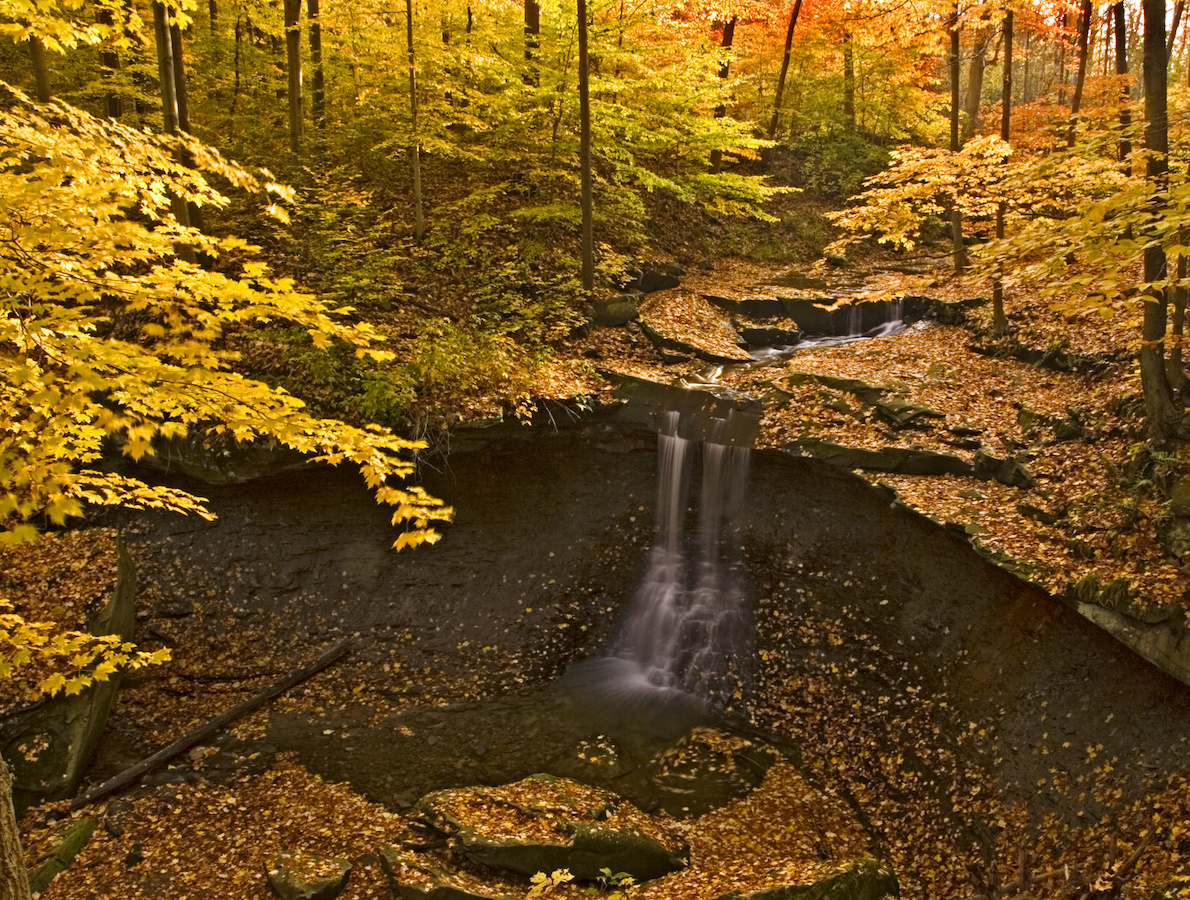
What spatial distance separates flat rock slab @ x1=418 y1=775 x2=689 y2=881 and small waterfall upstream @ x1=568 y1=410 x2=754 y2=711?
2569 mm

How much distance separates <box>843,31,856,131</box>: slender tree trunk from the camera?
23.4m

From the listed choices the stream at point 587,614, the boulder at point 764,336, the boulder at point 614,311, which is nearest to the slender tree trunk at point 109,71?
the stream at point 587,614

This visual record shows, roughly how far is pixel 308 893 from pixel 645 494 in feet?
24.8

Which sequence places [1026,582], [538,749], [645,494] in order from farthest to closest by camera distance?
[645,494] < [538,749] < [1026,582]

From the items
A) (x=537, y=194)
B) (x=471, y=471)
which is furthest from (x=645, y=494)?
(x=537, y=194)

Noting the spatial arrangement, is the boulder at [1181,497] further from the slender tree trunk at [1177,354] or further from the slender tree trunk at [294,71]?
the slender tree trunk at [294,71]

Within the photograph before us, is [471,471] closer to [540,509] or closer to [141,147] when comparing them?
[540,509]

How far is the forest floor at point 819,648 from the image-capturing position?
7.53 metres

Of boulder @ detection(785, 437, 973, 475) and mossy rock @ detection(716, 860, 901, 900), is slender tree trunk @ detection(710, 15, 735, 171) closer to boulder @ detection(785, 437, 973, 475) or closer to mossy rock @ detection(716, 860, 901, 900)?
boulder @ detection(785, 437, 973, 475)

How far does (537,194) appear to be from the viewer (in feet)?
54.6

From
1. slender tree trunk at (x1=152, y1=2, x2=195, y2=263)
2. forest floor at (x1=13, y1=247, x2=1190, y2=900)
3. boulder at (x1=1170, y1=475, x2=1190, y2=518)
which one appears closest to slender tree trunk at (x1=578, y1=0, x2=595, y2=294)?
forest floor at (x1=13, y1=247, x2=1190, y2=900)

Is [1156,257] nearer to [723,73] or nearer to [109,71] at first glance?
[109,71]

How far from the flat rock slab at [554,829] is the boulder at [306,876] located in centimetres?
111

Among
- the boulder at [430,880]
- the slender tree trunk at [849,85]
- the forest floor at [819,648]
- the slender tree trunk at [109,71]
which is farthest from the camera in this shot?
the slender tree trunk at [849,85]
